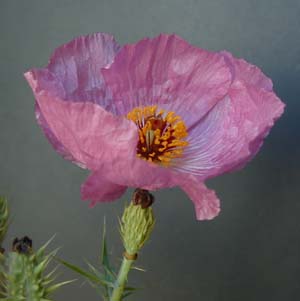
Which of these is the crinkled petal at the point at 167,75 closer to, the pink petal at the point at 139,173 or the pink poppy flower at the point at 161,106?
the pink poppy flower at the point at 161,106

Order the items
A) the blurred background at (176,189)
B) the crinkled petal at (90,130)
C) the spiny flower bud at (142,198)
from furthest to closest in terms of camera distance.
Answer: the blurred background at (176,189), the spiny flower bud at (142,198), the crinkled petal at (90,130)

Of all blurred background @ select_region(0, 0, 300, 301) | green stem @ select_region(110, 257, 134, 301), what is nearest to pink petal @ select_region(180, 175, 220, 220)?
green stem @ select_region(110, 257, 134, 301)

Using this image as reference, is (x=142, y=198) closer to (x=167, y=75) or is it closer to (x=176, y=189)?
(x=167, y=75)

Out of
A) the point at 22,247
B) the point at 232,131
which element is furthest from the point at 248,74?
the point at 22,247

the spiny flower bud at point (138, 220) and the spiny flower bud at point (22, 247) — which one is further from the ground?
the spiny flower bud at point (138, 220)

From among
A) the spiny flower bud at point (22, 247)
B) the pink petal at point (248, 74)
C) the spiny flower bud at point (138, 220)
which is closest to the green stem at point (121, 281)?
the spiny flower bud at point (138, 220)
